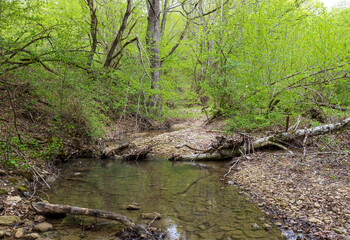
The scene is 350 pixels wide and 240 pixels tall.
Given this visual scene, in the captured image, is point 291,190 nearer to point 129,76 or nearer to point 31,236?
point 31,236

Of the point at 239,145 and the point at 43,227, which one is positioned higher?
the point at 239,145


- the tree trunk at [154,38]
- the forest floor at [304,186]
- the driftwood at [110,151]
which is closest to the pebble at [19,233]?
the forest floor at [304,186]

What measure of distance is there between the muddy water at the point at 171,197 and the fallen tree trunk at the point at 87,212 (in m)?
0.26

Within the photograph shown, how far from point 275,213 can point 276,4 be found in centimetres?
960

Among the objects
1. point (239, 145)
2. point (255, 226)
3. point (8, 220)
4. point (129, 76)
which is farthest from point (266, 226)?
point (129, 76)

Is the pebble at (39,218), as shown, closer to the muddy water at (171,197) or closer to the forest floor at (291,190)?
the forest floor at (291,190)

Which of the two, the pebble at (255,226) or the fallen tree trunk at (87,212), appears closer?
the fallen tree trunk at (87,212)

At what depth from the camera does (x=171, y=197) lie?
5281mm

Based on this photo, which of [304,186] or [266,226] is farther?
[304,186]

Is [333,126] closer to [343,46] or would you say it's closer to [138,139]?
[343,46]

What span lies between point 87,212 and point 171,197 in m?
2.02

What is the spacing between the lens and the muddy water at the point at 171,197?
3908 millimetres

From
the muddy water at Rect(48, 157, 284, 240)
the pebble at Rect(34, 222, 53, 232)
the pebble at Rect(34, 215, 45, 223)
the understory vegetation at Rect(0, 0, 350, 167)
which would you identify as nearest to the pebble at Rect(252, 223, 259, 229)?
the muddy water at Rect(48, 157, 284, 240)

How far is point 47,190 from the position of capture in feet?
17.4
